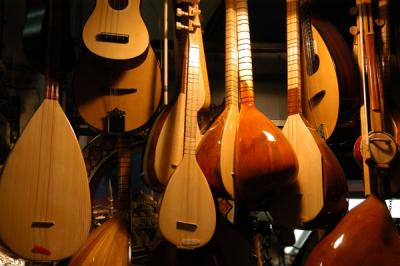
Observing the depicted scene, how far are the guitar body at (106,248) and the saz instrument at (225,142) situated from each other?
259 mm

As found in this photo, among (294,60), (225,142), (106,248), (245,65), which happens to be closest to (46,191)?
(106,248)

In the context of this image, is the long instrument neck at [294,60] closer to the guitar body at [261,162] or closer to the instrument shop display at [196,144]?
the instrument shop display at [196,144]

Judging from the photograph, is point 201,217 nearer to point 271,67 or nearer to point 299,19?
point 299,19

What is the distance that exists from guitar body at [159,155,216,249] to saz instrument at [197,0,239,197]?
0.06m

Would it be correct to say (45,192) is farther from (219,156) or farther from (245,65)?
(245,65)

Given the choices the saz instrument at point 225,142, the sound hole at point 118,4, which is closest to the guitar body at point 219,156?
the saz instrument at point 225,142

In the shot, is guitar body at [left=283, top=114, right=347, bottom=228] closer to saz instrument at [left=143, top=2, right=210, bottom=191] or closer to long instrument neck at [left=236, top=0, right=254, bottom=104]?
long instrument neck at [left=236, top=0, right=254, bottom=104]

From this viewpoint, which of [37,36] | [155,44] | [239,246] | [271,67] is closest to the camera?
[37,36]

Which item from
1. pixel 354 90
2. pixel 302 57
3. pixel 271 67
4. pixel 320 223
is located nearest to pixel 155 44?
pixel 271 67

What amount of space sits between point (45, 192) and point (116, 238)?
24 cm

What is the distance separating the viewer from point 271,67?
1.99 metres

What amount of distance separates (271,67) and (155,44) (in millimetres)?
469

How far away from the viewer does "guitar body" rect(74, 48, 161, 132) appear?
1.29m

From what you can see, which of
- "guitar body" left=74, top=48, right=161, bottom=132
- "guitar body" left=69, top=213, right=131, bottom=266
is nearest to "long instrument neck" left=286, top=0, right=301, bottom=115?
"guitar body" left=74, top=48, right=161, bottom=132
